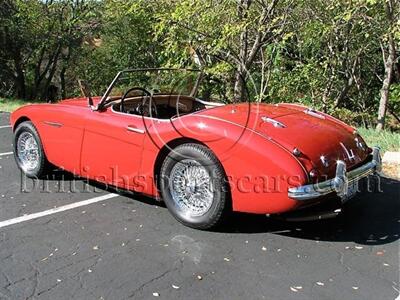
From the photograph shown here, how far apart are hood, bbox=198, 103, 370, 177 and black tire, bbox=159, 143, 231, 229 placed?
1.24ft

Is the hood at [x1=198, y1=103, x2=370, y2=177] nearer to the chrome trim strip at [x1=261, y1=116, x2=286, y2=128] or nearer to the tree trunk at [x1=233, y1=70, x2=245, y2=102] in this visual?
the chrome trim strip at [x1=261, y1=116, x2=286, y2=128]

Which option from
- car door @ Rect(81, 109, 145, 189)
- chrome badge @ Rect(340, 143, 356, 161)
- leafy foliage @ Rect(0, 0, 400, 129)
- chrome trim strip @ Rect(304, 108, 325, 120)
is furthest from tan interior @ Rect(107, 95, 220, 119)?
leafy foliage @ Rect(0, 0, 400, 129)

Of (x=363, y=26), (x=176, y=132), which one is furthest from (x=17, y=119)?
(x=363, y=26)

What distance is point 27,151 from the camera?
18.1ft

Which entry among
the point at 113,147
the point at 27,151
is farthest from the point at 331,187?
the point at 27,151

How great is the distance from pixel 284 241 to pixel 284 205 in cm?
41

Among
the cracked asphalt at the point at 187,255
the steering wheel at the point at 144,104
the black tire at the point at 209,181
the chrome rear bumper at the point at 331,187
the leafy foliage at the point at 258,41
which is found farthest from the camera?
the leafy foliage at the point at 258,41

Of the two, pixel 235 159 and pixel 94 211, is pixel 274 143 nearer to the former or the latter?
pixel 235 159

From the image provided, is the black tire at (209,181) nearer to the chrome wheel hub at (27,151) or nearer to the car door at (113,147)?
the car door at (113,147)

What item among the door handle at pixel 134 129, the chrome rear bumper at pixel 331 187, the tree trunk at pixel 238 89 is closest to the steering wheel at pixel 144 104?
the door handle at pixel 134 129

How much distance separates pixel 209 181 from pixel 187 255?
25.1 inches

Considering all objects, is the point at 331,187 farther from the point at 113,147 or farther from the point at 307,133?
the point at 113,147

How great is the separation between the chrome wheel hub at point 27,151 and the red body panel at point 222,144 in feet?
0.94

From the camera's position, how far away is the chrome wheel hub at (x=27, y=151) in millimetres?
5430
